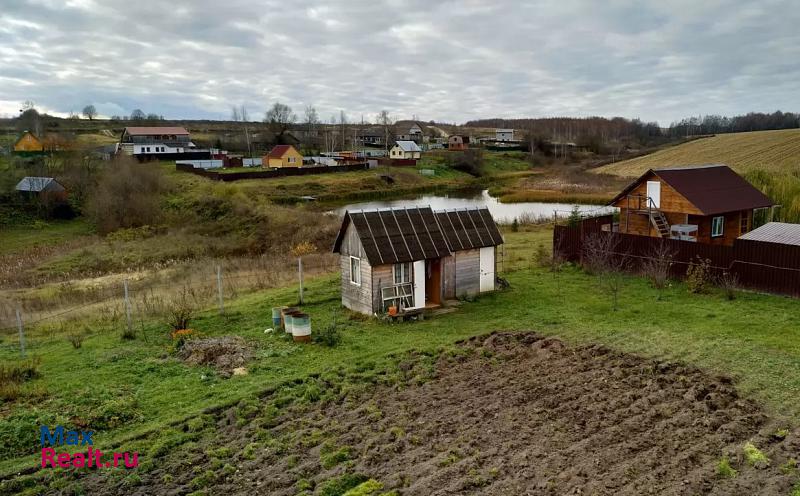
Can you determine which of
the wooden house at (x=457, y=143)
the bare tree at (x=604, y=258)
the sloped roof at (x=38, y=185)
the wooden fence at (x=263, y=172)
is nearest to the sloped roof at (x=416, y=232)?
the bare tree at (x=604, y=258)

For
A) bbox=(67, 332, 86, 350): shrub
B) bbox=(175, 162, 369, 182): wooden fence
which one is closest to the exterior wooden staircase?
bbox=(67, 332, 86, 350): shrub

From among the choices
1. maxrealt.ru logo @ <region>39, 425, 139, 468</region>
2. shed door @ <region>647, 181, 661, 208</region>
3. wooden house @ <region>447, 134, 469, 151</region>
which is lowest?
maxrealt.ru logo @ <region>39, 425, 139, 468</region>

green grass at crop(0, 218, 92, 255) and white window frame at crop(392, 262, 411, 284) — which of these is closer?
white window frame at crop(392, 262, 411, 284)

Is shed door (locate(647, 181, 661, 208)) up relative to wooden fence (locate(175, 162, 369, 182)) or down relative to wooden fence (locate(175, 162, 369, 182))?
down

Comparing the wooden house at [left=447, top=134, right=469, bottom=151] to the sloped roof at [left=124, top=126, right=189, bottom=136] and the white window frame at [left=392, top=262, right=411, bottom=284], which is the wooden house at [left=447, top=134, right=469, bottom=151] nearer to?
the sloped roof at [left=124, top=126, right=189, bottom=136]

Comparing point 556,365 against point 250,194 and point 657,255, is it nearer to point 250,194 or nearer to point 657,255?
point 657,255

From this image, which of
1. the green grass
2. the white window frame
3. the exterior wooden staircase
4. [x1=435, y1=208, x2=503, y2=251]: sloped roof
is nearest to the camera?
the white window frame

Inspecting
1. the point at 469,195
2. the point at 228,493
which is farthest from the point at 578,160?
the point at 228,493

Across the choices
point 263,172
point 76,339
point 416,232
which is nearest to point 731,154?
point 263,172
